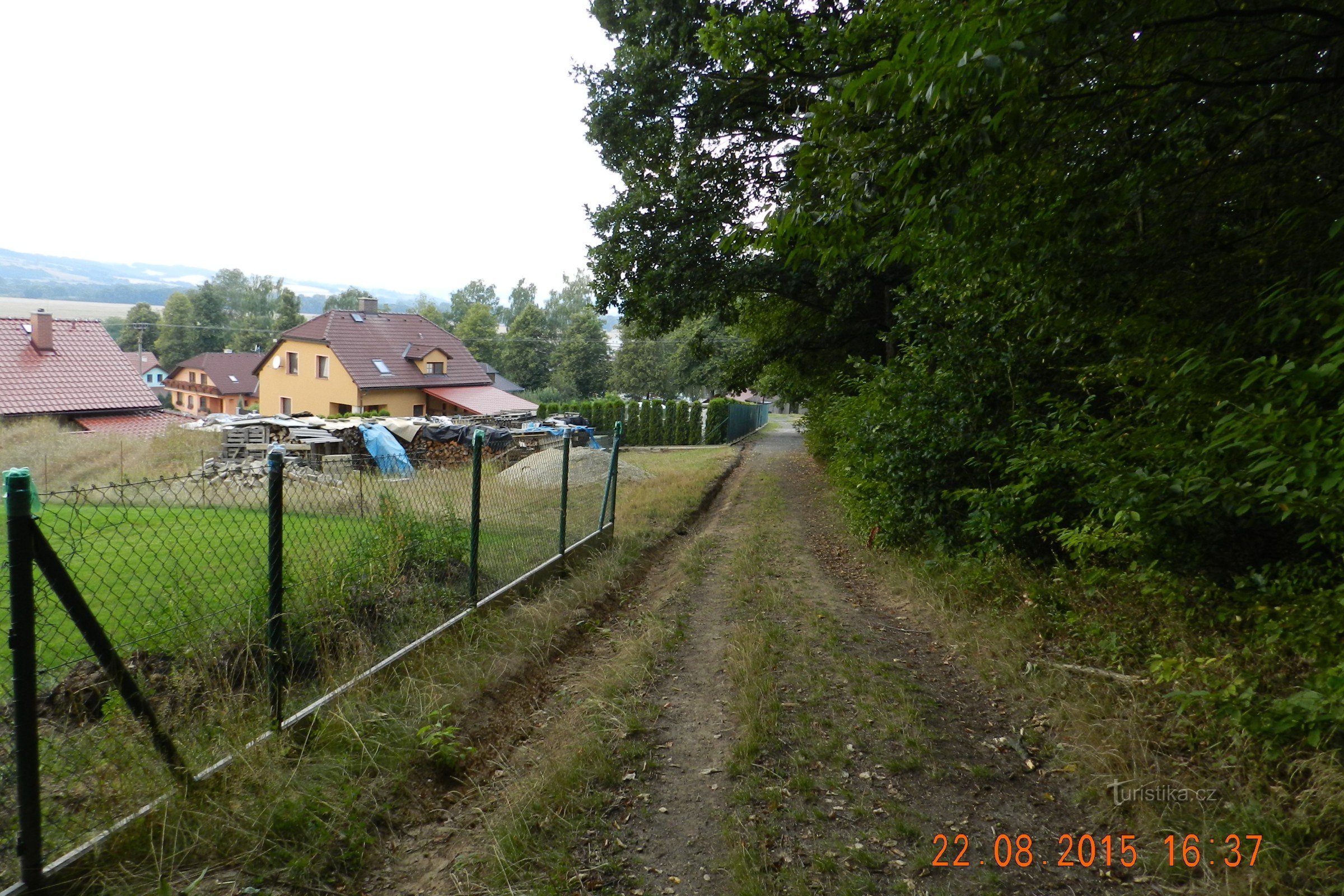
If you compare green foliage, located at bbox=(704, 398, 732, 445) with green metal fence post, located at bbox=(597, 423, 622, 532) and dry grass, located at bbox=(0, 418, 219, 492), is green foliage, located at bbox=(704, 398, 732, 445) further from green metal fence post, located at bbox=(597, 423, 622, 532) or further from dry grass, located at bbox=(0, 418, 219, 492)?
green metal fence post, located at bbox=(597, 423, 622, 532)

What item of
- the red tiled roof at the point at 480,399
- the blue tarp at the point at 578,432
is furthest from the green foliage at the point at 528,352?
the blue tarp at the point at 578,432

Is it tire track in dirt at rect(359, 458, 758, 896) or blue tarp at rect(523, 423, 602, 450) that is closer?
tire track in dirt at rect(359, 458, 758, 896)

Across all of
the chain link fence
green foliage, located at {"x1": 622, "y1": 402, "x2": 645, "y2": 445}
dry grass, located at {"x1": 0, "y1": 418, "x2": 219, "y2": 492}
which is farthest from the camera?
green foliage, located at {"x1": 622, "y1": 402, "x2": 645, "y2": 445}

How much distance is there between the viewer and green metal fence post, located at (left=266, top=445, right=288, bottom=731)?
3561 mm

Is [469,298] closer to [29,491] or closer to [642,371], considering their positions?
[642,371]

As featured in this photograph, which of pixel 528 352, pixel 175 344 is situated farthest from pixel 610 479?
pixel 175 344

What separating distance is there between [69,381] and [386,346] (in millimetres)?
17834

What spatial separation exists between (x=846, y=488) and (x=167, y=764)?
929 centimetres

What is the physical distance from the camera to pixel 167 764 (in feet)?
9.59

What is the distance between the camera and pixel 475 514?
18.4 ft

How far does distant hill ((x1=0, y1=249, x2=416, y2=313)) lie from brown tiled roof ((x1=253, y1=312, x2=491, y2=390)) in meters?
61.0

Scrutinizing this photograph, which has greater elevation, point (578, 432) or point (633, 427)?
point (578, 432)

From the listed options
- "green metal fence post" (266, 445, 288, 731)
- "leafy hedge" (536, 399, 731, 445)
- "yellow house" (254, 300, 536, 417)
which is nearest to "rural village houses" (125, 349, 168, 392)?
"yellow house" (254, 300, 536, 417)

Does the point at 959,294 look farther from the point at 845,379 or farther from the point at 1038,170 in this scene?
the point at 845,379
